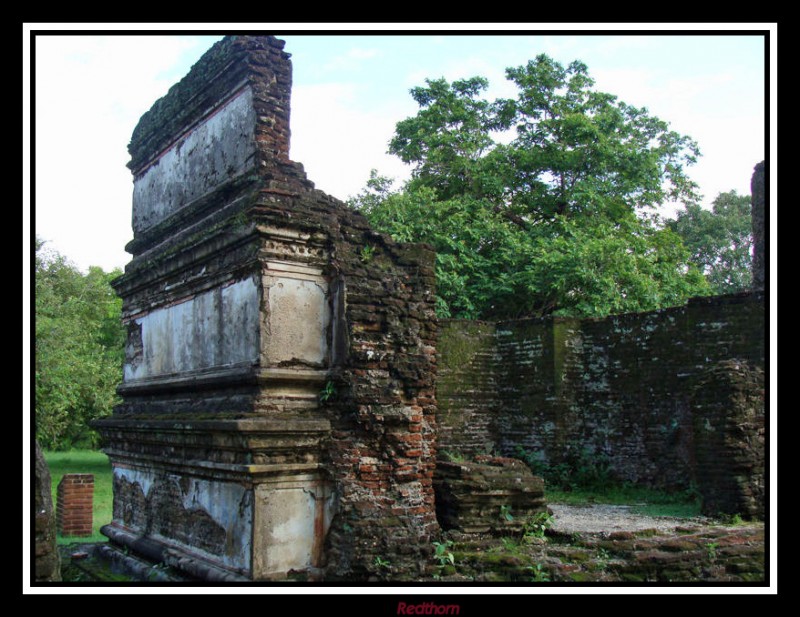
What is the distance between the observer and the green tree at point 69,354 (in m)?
14.9

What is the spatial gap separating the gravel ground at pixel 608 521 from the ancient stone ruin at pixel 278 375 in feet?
5.97

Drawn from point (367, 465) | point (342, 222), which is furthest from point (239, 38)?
point (367, 465)

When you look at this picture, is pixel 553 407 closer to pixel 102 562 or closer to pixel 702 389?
pixel 702 389

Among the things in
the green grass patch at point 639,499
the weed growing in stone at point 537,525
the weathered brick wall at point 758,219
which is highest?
the weathered brick wall at point 758,219

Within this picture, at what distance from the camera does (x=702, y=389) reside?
8484mm

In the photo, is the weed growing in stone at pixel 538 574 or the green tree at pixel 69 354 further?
the green tree at pixel 69 354

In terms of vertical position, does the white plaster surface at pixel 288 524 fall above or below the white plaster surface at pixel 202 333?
below

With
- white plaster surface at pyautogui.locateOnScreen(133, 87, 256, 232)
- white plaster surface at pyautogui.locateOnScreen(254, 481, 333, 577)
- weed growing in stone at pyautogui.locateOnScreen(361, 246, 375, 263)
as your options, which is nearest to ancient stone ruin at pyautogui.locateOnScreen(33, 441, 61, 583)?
white plaster surface at pyautogui.locateOnScreen(254, 481, 333, 577)

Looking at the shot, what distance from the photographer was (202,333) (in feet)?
24.6

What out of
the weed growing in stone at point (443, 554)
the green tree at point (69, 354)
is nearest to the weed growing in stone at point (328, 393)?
the weed growing in stone at point (443, 554)

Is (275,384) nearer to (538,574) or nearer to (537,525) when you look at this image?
(538,574)

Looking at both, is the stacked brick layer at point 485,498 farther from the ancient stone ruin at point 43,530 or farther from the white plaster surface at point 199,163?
the white plaster surface at point 199,163

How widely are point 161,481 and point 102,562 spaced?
1.49 meters

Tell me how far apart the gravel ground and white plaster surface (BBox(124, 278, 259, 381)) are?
341 cm
